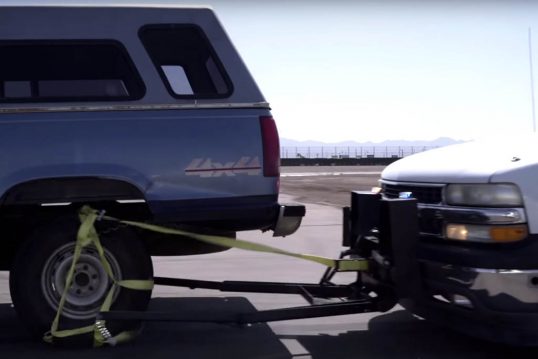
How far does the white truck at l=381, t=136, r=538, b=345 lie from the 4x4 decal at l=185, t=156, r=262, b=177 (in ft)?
4.20

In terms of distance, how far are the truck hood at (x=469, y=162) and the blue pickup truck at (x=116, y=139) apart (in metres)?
0.95

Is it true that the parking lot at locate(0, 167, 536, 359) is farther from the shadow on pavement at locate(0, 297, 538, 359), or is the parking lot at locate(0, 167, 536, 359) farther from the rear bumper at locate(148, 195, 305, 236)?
the rear bumper at locate(148, 195, 305, 236)

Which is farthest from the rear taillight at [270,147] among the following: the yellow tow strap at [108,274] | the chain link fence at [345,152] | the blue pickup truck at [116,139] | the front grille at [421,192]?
the chain link fence at [345,152]

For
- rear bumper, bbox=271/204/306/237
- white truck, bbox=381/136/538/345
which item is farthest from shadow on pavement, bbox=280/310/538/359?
rear bumper, bbox=271/204/306/237

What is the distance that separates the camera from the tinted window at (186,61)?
5066 mm

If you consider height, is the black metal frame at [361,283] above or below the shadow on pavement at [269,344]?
above

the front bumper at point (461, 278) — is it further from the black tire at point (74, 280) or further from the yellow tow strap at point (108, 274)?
the black tire at point (74, 280)

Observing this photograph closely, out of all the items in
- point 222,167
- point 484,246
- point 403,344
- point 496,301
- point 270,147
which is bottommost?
point 403,344

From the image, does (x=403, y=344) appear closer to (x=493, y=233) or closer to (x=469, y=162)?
(x=493, y=233)

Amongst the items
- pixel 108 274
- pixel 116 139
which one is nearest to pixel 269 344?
pixel 108 274

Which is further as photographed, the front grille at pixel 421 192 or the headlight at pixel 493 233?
the front grille at pixel 421 192

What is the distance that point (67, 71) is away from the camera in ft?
16.6

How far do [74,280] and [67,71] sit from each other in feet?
5.20

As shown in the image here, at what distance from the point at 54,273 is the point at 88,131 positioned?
1087 mm
